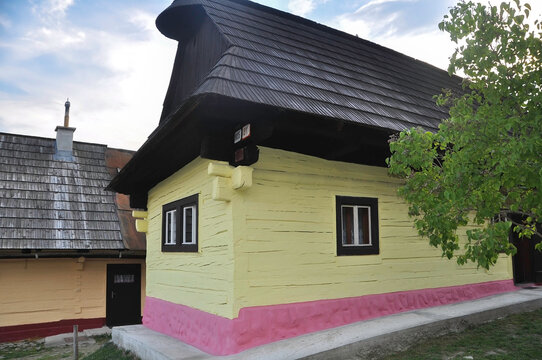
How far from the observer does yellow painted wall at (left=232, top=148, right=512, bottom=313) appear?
5277 mm

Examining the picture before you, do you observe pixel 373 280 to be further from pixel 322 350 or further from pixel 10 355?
pixel 10 355

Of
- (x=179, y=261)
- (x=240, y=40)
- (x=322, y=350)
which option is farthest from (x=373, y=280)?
(x=240, y=40)

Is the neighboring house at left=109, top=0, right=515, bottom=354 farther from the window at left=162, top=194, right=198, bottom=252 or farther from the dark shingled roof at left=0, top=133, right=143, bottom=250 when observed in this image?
the dark shingled roof at left=0, top=133, right=143, bottom=250

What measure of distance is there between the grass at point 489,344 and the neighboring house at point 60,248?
8466 mm

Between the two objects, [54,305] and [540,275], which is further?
[54,305]

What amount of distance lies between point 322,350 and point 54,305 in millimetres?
9029

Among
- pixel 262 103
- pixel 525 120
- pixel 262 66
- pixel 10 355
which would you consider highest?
pixel 262 66

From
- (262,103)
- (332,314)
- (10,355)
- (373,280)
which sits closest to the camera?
(262,103)

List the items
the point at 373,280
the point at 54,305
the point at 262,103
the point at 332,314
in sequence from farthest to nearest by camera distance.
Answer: the point at 54,305, the point at 373,280, the point at 332,314, the point at 262,103

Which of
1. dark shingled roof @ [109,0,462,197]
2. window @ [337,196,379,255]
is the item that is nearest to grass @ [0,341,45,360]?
dark shingled roof @ [109,0,462,197]

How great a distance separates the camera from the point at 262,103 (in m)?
4.63

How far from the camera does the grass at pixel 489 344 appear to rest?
490cm

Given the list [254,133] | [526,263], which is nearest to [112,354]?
[254,133]

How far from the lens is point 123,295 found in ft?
39.6
